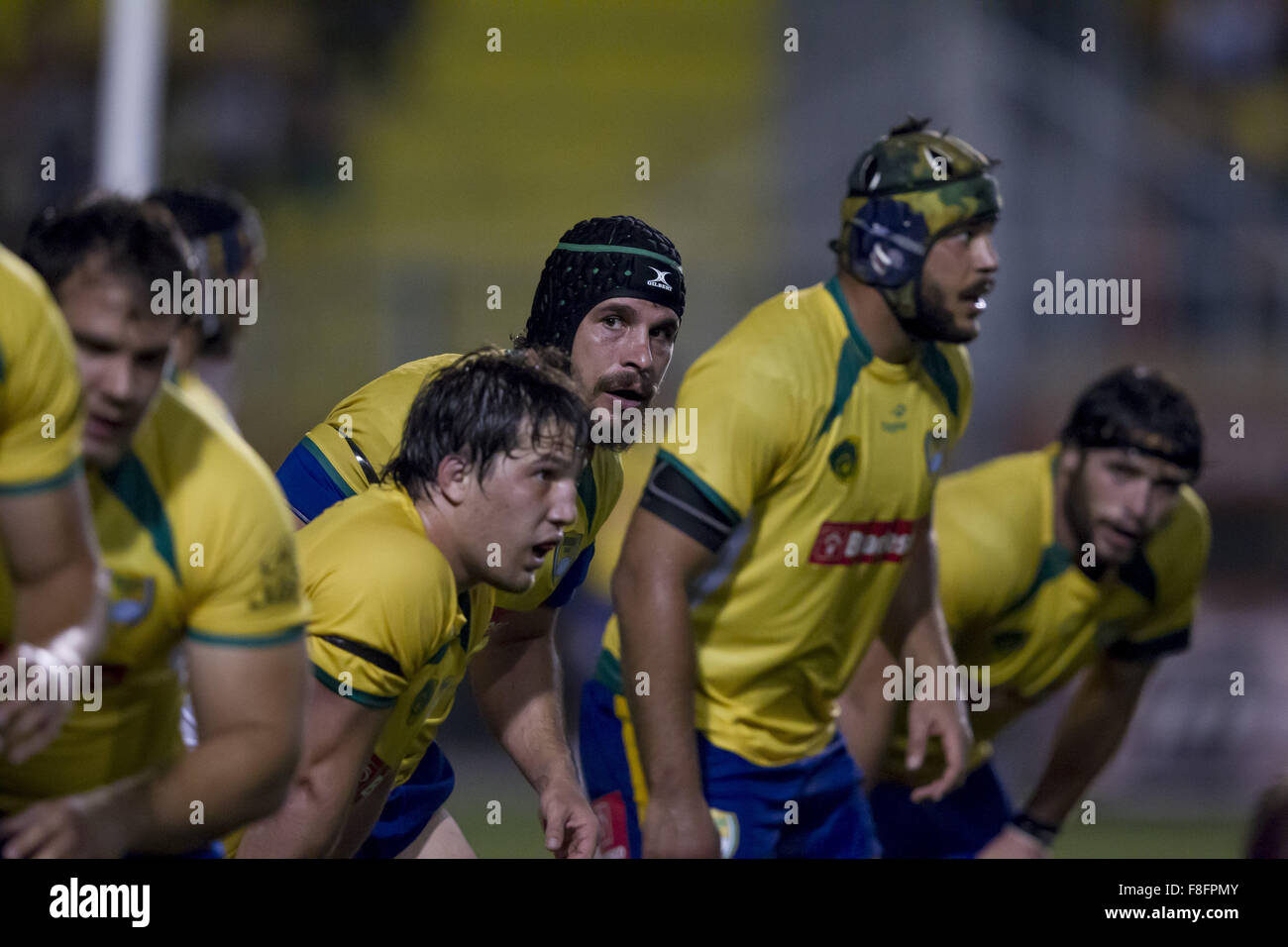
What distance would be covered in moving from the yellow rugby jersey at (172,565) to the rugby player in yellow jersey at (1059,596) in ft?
8.24

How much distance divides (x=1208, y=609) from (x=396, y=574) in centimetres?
863

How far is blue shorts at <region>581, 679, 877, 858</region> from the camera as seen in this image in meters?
4.37

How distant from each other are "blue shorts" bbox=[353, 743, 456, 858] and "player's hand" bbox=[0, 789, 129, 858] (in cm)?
151

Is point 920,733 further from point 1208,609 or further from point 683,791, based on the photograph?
point 1208,609

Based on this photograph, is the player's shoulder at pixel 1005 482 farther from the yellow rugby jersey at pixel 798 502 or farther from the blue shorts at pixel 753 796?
the blue shorts at pixel 753 796

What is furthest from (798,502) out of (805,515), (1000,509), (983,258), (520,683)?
(1000,509)

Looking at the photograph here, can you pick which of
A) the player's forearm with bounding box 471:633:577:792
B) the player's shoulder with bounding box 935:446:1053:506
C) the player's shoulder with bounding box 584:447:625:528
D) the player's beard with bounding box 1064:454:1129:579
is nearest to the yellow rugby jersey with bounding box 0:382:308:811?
the player's shoulder with bounding box 584:447:625:528

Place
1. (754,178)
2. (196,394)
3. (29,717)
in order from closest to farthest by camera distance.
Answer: (29,717) → (196,394) → (754,178)

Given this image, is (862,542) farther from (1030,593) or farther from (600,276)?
(1030,593)

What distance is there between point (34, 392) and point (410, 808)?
2051mm

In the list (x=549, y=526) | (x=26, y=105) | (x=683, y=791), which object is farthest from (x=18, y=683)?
(x=26, y=105)

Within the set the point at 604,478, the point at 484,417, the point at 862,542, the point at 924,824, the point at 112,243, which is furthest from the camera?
the point at 924,824

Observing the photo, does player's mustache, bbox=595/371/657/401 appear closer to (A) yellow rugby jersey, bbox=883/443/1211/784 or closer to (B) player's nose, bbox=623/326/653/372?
(B) player's nose, bbox=623/326/653/372

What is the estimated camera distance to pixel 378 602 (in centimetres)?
335
